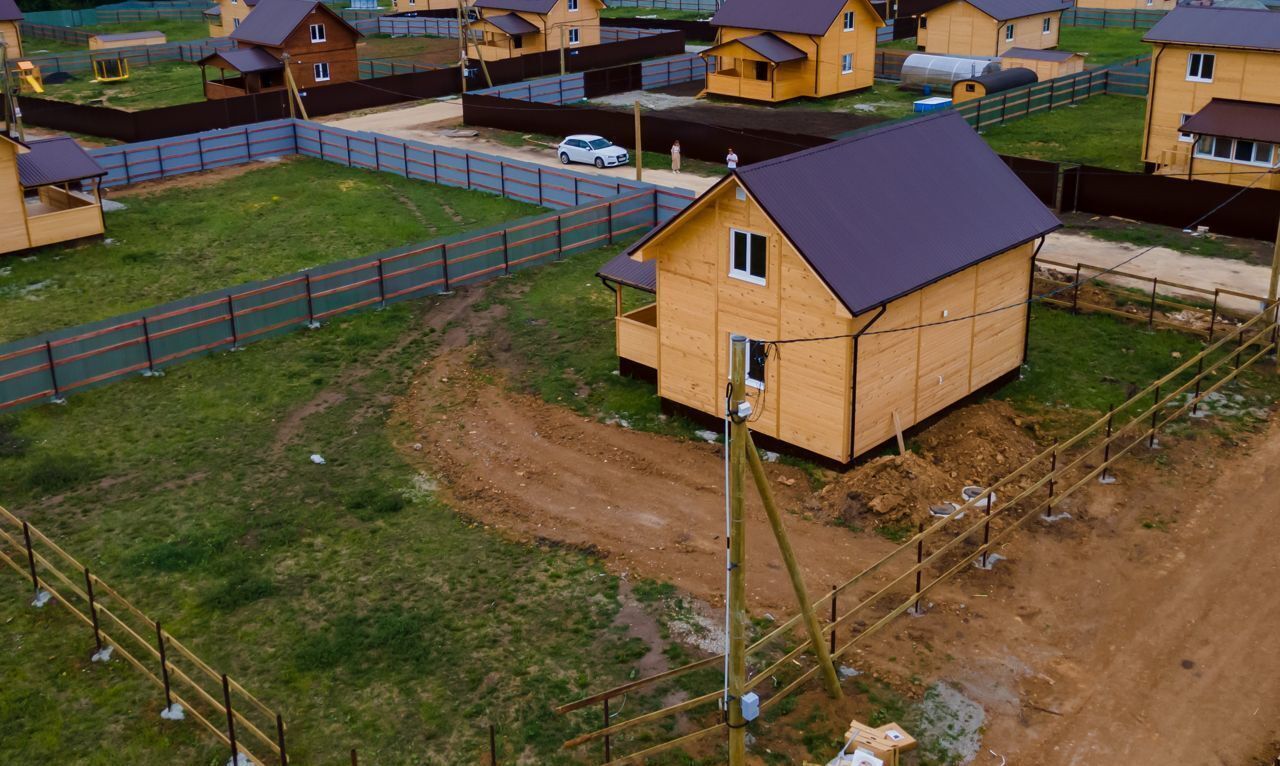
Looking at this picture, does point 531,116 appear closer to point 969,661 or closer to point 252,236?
point 252,236

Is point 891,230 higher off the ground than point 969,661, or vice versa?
point 891,230

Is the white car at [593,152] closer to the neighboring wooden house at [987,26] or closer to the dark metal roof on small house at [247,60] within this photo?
the dark metal roof on small house at [247,60]

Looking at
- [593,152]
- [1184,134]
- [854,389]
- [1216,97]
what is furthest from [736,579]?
[1216,97]

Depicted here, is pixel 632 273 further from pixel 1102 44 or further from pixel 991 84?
pixel 1102 44

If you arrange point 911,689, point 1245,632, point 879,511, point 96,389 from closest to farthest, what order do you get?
1. point 911,689
2. point 1245,632
3. point 879,511
4. point 96,389

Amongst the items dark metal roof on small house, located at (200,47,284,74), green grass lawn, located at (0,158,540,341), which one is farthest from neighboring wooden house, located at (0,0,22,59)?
green grass lawn, located at (0,158,540,341)

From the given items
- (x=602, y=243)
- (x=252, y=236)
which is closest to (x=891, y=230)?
(x=602, y=243)

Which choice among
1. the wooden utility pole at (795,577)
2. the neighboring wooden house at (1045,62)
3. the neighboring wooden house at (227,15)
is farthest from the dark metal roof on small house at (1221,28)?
the neighboring wooden house at (227,15)

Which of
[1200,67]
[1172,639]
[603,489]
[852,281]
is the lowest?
[1172,639]
